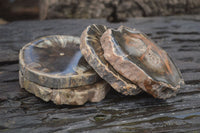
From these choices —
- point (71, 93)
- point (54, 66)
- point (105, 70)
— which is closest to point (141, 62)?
point (105, 70)

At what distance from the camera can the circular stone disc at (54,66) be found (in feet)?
7.98

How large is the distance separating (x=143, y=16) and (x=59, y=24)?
1963 millimetres

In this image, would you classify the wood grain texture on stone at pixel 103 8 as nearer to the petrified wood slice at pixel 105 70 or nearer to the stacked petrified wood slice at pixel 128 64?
the stacked petrified wood slice at pixel 128 64

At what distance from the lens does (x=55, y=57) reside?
9.20 ft

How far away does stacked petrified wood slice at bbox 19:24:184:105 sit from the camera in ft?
7.83

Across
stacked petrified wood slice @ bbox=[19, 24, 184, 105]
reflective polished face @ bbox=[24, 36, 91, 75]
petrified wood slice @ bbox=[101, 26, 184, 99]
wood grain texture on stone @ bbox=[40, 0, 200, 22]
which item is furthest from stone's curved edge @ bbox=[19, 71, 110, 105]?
wood grain texture on stone @ bbox=[40, 0, 200, 22]

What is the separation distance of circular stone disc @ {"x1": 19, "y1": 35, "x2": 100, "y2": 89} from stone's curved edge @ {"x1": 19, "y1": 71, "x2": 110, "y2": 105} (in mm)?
54

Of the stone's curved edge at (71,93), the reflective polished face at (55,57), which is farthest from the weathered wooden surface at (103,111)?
the reflective polished face at (55,57)

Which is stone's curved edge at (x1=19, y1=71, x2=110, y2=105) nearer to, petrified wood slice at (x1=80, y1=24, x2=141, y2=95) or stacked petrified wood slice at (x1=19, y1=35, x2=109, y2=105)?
stacked petrified wood slice at (x1=19, y1=35, x2=109, y2=105)

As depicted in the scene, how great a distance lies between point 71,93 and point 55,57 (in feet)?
1.86

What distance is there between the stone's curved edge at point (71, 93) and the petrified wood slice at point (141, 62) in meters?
0.36

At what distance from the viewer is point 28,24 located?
469cm

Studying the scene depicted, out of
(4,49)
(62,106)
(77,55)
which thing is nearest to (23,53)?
(77,55)

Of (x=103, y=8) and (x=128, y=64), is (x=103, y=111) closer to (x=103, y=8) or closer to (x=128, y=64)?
(x=128, y=64)
